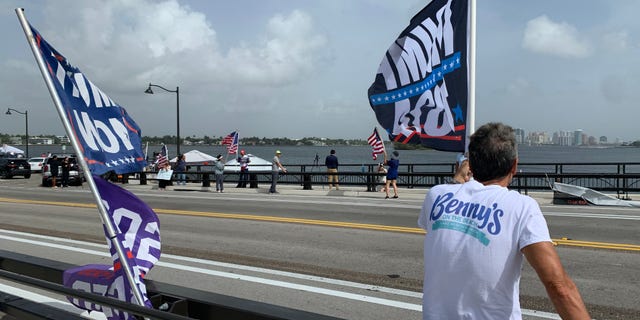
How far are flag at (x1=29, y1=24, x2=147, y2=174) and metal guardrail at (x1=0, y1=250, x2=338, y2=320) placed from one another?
904 millimetres

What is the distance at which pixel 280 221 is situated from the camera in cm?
1295

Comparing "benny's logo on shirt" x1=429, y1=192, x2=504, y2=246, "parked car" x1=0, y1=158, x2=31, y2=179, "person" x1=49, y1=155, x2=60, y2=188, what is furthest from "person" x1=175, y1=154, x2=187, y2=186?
"benny's logo on shirt" x1=429, y1=192, x2=504, y2=246

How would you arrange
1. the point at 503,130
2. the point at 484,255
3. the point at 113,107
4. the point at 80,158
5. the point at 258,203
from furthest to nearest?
the point at 258,203 < the point at 113,107 < the point at 80,158 < the point at 503,130 < the point at 484,255

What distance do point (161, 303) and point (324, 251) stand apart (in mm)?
5770

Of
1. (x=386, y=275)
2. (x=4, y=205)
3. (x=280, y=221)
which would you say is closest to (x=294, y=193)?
(x=280, y=221)

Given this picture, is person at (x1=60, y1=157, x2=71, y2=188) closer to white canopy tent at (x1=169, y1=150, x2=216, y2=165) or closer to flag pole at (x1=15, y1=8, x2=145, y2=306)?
white canopy tent at (x1=169, y1=150, x2=216, y2=165)

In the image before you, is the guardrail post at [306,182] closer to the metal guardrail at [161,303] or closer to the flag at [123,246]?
the metal guardrail at [161,303]

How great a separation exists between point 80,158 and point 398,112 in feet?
22.0

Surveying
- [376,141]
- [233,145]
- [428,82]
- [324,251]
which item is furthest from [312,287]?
[233,145]

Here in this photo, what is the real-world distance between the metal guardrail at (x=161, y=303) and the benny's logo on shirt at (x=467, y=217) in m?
0.83

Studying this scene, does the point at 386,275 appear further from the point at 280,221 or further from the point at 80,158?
the point at 280,221

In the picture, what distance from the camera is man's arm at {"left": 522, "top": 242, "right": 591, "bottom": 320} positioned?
212 centimetres

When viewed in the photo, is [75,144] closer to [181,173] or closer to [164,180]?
[164,180]

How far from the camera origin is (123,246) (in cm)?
367
